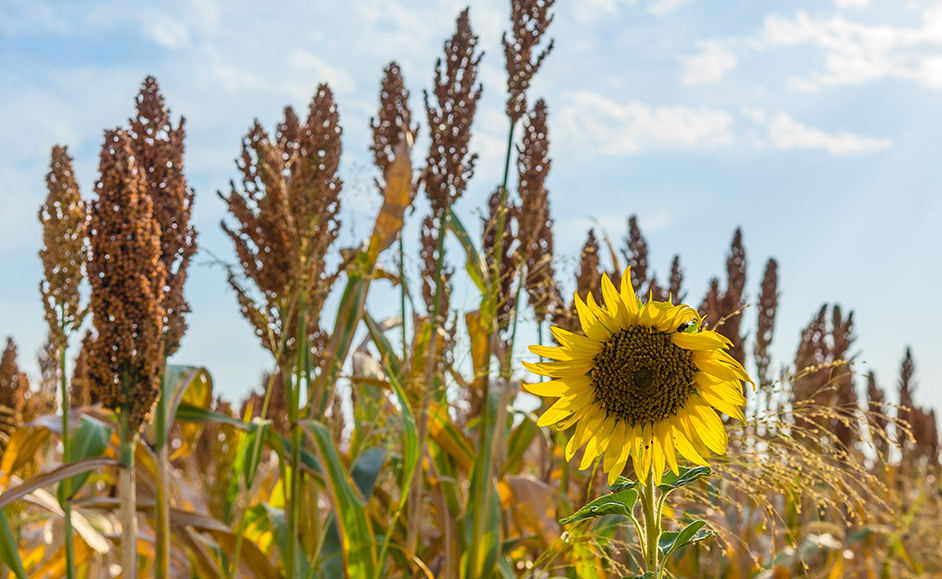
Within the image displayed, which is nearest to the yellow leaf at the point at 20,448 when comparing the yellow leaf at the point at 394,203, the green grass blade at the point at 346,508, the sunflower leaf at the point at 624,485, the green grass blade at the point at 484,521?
the green grass blade at the point at 346,508

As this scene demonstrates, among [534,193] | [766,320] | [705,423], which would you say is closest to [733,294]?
[766,320]

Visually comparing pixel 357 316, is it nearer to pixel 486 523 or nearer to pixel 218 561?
pixel 486 523

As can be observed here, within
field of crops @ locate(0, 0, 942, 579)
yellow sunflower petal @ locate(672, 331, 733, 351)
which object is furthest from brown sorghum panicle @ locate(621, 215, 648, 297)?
yellow sunflower petal @ locate(672, 331, 733, 351)

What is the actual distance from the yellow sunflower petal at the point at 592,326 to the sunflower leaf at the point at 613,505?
248 mm

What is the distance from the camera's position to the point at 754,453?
1.41 meters

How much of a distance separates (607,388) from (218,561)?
1863mm

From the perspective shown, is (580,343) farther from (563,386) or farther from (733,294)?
(733,294)

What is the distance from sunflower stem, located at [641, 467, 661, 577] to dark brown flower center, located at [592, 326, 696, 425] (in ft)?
0.34

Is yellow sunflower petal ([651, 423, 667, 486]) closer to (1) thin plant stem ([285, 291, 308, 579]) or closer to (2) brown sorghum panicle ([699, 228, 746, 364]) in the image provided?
(1) thin plant stem ([285, 291, 308, 579])

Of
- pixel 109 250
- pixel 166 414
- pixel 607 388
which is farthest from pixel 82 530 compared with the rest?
pixel 607 388

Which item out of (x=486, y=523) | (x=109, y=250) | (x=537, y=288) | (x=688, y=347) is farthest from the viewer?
(x=537, y=288)

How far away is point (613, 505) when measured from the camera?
1.03 meters

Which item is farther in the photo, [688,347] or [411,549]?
[411,549]

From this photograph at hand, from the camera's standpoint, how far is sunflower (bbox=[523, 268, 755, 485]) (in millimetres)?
1117
